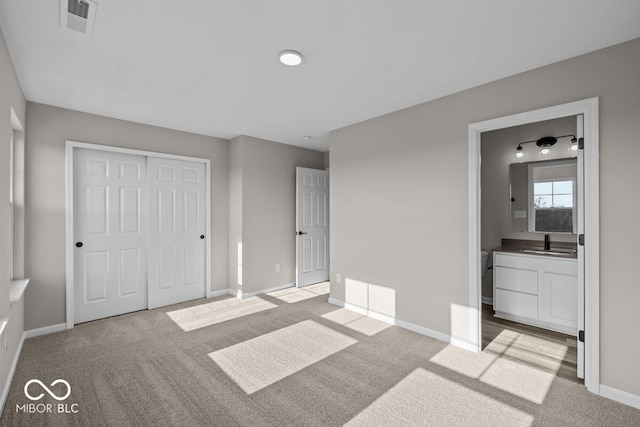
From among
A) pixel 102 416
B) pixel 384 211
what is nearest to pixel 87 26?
pixel 102 416

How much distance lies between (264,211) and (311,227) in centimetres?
95

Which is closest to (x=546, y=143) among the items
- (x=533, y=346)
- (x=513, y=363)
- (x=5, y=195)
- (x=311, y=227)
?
(x=533, y=346)

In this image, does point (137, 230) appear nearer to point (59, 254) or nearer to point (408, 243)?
point (59, 254)

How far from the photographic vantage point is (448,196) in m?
3.04

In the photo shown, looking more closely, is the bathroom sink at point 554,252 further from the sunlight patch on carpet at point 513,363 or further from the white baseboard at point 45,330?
the white baseboard at point 45,330

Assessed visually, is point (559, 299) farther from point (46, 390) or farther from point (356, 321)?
point (46, 390)

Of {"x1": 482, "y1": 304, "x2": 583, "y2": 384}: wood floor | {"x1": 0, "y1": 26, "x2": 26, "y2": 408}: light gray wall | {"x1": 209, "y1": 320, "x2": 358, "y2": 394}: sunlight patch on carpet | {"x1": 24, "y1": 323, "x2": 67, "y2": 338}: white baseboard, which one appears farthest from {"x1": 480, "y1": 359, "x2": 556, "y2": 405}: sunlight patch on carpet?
{"x1": 24, "y1": 323, "x2": 67, "y2": 338}: white baseboard

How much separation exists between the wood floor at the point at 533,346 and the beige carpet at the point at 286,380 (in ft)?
0.11

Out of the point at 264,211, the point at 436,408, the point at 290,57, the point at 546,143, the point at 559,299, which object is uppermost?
the point at 290,57

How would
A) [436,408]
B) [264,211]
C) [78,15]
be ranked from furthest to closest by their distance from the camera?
[264,211]
[436,408]
[78,15]

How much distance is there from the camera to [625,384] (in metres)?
2.10

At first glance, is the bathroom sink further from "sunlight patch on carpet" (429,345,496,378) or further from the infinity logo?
the infinity logo

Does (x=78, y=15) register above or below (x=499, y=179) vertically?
above

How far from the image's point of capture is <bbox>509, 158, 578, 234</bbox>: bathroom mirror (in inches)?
145
